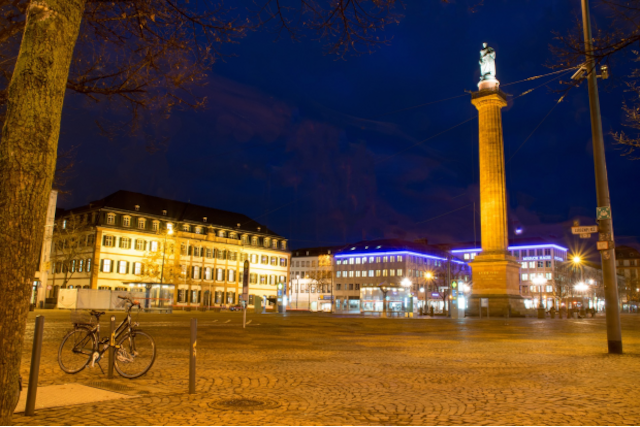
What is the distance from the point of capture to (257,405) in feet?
21.1

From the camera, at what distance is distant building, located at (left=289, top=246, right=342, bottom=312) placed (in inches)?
3696

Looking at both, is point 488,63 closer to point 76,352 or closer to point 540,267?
point 76,352

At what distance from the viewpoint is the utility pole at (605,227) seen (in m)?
13.2

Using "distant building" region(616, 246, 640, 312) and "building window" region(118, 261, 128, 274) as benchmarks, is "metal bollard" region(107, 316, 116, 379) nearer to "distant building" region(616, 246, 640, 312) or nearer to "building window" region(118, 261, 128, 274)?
"building window" region(118, 261, 128, 274)

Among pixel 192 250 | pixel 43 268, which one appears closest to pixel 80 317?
pixel 43 268

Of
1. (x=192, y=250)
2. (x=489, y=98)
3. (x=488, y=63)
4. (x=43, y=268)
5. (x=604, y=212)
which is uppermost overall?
(x=488, y=63)

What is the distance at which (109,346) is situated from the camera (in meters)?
8.49

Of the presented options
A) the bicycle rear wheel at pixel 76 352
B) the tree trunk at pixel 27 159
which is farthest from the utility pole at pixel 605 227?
the tree trunk at pixel 27 159

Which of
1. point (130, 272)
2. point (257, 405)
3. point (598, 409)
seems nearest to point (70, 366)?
point (257, 405)

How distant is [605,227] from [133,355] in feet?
36.8

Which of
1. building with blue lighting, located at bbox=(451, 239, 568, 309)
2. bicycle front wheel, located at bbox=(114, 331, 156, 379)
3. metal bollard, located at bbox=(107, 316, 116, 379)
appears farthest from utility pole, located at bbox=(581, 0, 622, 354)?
building with blue lighting, located at bbox=(451, 239, 568, 309)

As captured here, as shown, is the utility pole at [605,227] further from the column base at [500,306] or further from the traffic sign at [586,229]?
the column base at [500,306]

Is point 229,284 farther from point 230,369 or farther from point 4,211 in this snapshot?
point 4,211

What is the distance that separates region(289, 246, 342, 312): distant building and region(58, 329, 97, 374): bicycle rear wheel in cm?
7307
